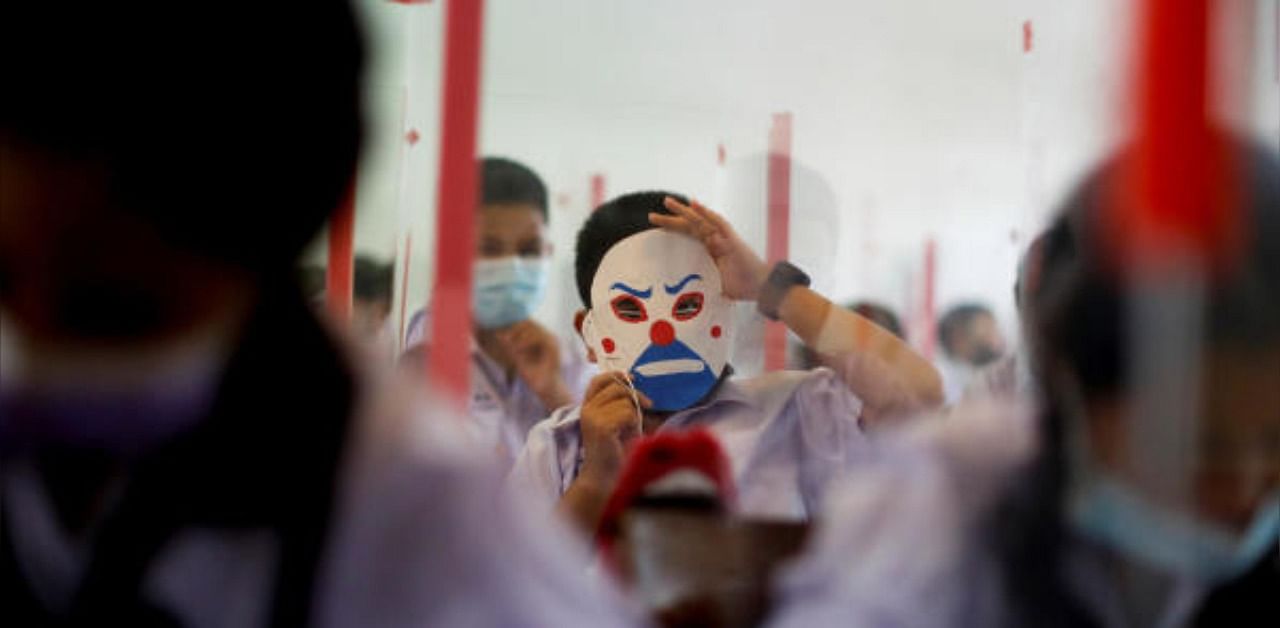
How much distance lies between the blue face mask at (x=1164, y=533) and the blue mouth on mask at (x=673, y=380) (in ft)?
1.46

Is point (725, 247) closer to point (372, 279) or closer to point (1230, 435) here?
point (372, 279)

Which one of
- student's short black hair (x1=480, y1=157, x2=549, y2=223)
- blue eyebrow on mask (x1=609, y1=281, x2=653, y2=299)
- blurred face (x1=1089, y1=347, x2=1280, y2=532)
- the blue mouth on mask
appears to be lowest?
the blue mouth on mask

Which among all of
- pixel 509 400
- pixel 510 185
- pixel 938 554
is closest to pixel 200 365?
pixel 938 554

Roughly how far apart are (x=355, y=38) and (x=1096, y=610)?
357 millimetres

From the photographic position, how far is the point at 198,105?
17.3 inches

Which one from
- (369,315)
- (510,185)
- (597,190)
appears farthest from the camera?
(597,190)

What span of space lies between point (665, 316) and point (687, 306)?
18mm

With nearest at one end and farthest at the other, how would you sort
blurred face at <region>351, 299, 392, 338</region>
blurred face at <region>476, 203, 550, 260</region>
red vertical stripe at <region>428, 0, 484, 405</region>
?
red vertical stripe at <region>428, 0, 484, 405</region> < blurred face at <region>351, 299, 392, 338</region> < blurred face at <region>476, 203, 550, 260</region>

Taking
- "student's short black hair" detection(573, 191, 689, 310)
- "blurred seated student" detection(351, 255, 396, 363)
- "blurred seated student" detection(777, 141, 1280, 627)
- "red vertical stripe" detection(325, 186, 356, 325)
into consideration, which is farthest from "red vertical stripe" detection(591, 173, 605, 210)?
"blurred seated student" detection(777, 141, 1280, 627)

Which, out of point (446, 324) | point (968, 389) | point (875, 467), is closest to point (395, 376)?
point (446, 324)

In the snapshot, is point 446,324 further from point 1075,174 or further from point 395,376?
point 1075,174

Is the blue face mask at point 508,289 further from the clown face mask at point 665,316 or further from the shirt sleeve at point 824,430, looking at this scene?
the shirt sleeve at point 824,430

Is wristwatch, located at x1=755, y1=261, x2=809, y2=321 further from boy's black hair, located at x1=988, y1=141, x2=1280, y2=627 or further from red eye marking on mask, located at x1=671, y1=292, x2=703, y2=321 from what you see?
boy's black hair, located at x1=988, y1=141, x2=1280, y2=627

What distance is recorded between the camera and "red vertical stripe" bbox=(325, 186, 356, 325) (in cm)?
60
